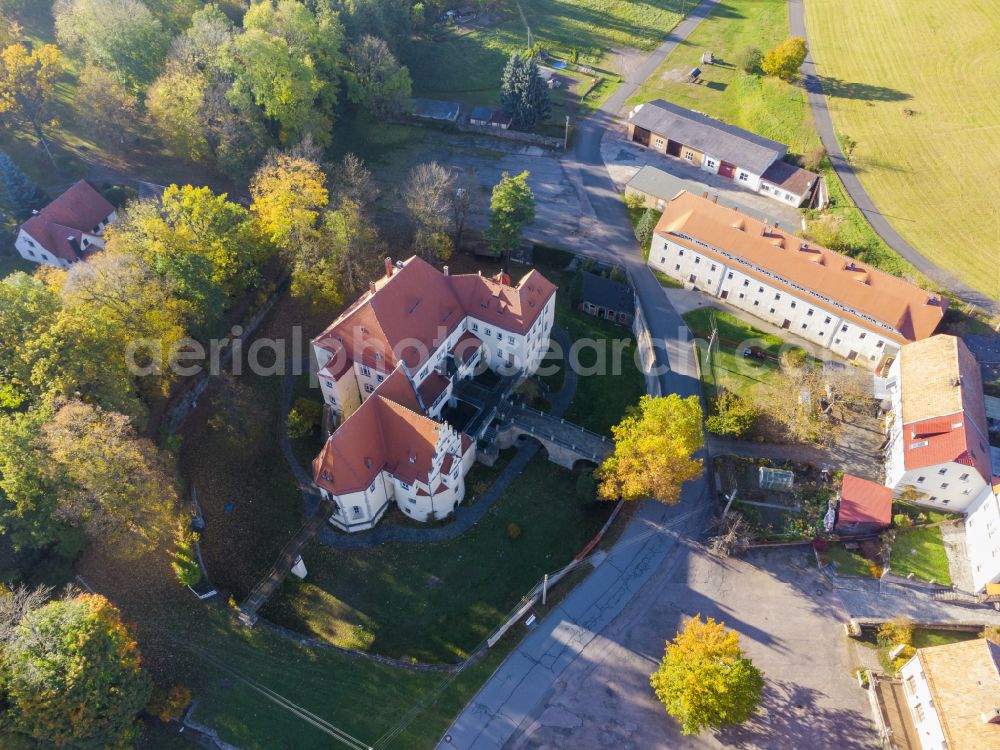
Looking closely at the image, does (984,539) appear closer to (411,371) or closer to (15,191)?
(411,371)

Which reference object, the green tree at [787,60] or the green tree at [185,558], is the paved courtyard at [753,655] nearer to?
the green tree at [185,558]

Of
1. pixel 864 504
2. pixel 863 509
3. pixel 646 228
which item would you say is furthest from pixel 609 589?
pixel 646 228

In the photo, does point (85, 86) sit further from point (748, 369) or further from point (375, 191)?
point (748, 369)

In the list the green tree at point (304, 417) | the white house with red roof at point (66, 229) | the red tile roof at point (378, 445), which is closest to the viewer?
the red tile roof at point (378, 445)

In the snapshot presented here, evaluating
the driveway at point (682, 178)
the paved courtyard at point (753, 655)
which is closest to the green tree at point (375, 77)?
the driveway at point (682, 178)

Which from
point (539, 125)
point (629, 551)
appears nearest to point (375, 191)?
point (539, 125)

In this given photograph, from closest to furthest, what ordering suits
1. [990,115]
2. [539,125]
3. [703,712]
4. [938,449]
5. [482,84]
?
1. [703,712]
2. [938,449]
3. [990,115]
4. [539,125]
5. [482,84]

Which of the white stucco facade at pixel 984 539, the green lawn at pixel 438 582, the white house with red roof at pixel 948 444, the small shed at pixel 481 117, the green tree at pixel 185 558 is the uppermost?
the small shed at pixel 481 117
